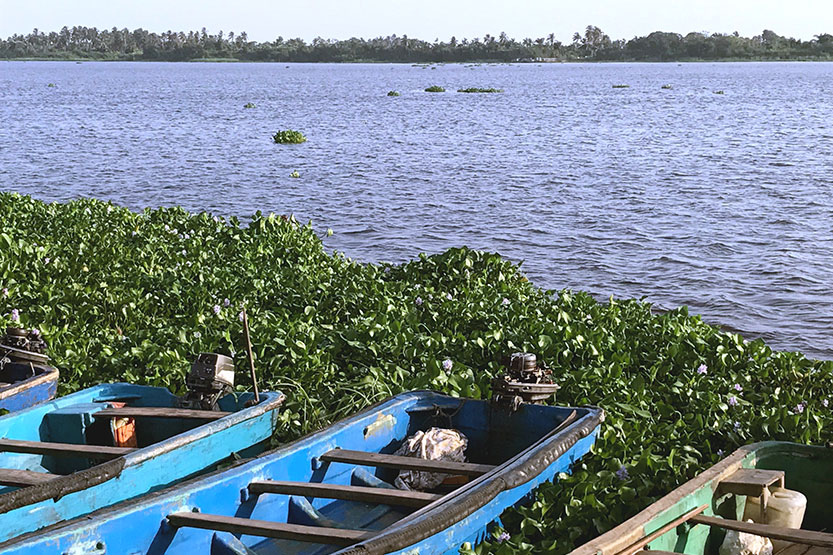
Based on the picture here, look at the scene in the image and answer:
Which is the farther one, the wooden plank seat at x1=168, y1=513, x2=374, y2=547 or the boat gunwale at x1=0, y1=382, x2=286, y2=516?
the boat gunwale at x1=0, y1=382, x2=286, y2=516

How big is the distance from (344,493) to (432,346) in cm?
342

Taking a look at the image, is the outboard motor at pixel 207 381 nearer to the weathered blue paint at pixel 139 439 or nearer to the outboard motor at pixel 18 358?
the weathered blue paint at pixel 139 439

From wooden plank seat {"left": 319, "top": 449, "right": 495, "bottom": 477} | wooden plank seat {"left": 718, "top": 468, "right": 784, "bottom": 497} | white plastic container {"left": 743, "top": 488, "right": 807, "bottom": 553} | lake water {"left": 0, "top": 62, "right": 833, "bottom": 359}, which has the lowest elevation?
lake water {"left": 0, "top": 62, "right": 833, "bottom": 359}

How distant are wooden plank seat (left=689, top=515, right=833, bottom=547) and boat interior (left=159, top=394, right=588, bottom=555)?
112cm

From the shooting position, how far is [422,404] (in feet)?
23.1

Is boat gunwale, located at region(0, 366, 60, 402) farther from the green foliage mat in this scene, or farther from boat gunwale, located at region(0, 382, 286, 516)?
the green foliage mat

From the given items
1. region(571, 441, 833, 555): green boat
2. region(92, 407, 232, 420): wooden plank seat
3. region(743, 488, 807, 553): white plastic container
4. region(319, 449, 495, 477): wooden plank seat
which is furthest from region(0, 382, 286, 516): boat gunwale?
region(743, 488, 807, 553): white plastic container

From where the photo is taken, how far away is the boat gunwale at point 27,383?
718cm

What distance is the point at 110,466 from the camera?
19.0ft

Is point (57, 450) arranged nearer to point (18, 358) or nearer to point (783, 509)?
point (18, 358)

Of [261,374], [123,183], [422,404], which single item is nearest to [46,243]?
[261,374]

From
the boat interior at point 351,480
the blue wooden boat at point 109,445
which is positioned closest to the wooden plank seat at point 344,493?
the boat interior at point 351,480

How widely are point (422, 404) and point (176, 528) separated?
2.21 metres

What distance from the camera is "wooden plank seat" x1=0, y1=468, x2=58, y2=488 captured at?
5.85 metres
